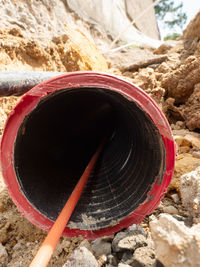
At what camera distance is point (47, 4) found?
364 centimetres

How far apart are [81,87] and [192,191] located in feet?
2.68

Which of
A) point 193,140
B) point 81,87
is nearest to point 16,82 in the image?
point 81,87

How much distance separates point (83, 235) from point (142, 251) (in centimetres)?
34

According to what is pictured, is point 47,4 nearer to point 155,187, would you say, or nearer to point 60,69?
point 60,69

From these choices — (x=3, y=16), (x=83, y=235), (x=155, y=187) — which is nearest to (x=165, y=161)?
(x=155, y=187)

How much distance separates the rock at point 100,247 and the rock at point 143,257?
0.17m

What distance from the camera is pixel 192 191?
Result: 42.2 inches

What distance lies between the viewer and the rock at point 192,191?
976mm

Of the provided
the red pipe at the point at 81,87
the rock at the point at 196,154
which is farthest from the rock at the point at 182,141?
the red pipe at the point at 81,87

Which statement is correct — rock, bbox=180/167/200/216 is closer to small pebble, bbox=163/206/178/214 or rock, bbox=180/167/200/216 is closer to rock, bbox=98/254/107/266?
small pebble, bbox=163/206/178/214

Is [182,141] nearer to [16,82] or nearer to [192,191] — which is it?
[192,191]

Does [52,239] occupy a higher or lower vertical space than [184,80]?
lower

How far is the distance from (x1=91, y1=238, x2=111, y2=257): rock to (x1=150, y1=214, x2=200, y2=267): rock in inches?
17.5

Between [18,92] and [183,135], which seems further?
[183,135]
